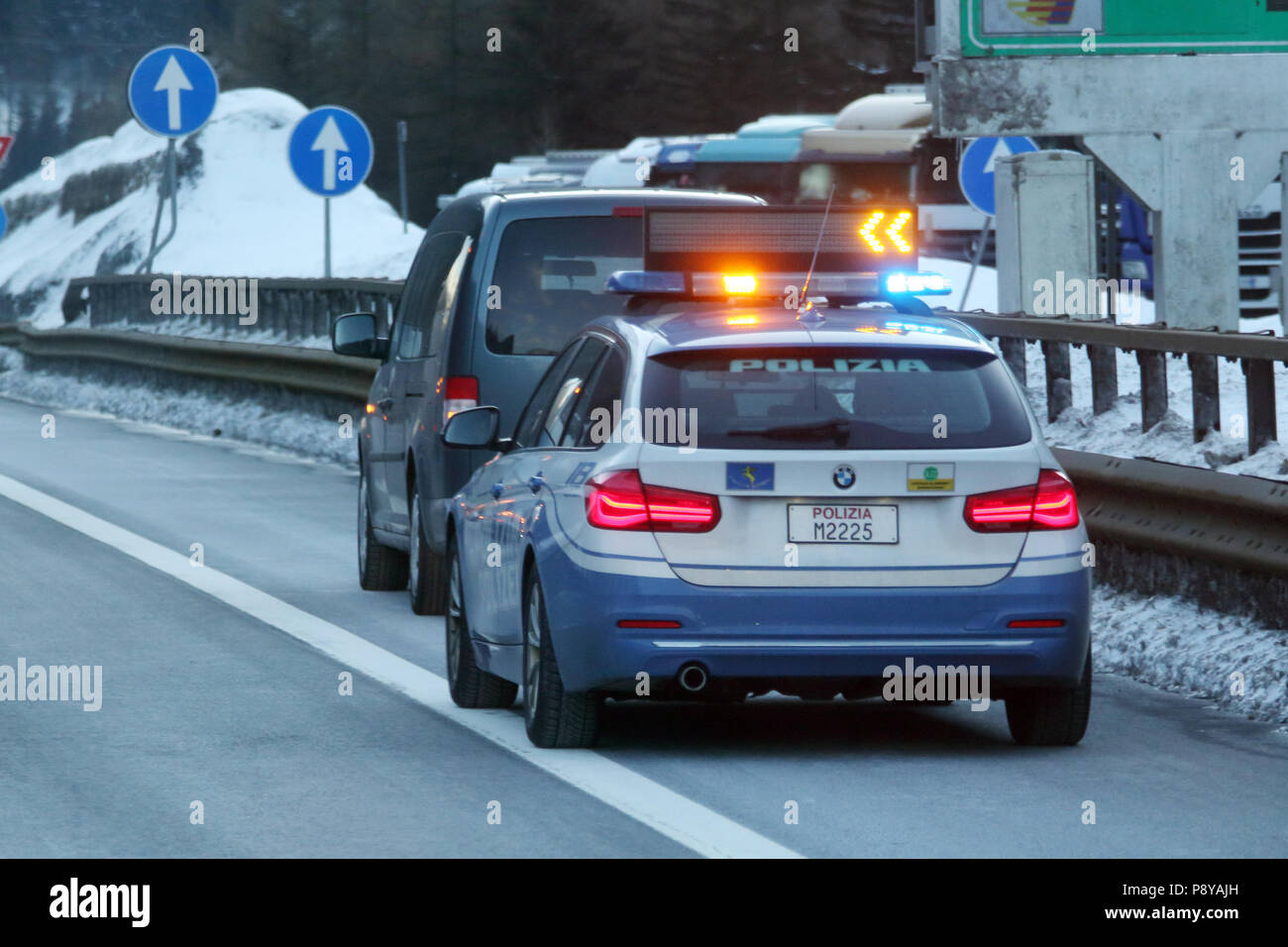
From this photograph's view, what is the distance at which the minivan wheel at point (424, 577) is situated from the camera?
1280cm

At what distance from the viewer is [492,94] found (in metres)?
82.6

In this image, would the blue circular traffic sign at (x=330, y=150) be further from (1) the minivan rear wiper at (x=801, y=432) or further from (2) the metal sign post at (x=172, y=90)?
(1) the minivan rear wiper at (x=801, y=432)

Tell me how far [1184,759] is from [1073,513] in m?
0.83

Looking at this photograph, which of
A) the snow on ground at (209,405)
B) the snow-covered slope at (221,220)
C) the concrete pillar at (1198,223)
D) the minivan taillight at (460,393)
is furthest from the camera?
the snow-covered slope at (221,220)

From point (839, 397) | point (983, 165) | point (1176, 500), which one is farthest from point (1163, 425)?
point (983, 165)

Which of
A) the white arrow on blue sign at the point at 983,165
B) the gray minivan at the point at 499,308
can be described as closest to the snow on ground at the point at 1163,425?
the gray minivan at the point at 499,308

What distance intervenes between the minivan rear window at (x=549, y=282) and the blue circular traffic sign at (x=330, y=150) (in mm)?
12110

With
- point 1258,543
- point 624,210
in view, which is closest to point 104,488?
point 624,210

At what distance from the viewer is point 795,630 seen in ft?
28.7

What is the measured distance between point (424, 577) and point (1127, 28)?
13310mm

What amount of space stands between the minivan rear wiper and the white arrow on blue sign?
1832 cm

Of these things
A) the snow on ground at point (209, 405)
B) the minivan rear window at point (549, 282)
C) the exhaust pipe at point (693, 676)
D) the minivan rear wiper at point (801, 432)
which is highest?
the minivan rear window at point (549, 282)
